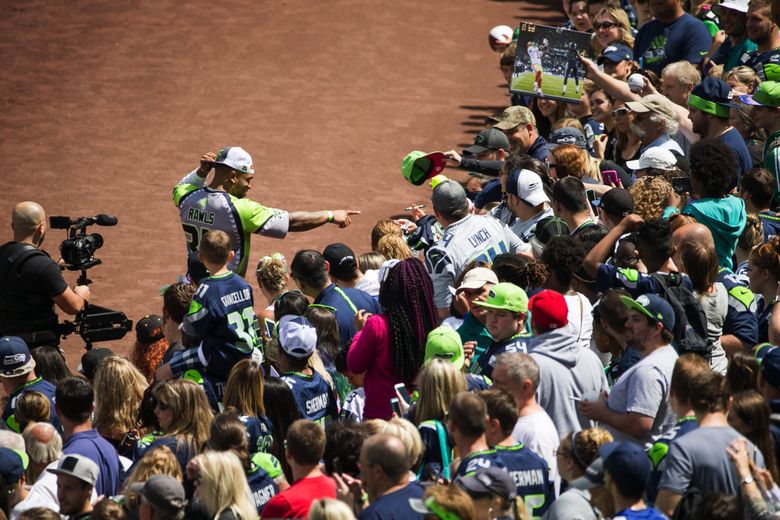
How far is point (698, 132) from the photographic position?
30.6ft

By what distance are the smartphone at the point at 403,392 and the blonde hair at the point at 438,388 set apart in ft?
1.75

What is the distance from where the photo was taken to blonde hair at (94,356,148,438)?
6785mm

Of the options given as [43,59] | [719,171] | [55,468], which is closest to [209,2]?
[43,59]

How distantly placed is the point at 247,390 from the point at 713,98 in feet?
15.4

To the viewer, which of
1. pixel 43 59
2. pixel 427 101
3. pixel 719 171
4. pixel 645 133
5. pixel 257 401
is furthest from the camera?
pixel 43 59

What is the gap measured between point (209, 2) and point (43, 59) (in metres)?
4.44

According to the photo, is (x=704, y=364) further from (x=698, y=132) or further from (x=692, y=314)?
(x=698, y=132)

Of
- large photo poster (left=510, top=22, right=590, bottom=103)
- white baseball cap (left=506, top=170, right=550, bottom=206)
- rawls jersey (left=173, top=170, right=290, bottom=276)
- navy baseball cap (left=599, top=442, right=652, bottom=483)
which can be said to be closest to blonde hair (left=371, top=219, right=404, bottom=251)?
rawls jersey (left=173, top=170, right=290, bottom=276)

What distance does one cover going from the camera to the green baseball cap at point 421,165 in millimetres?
9094

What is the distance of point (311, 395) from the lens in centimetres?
684

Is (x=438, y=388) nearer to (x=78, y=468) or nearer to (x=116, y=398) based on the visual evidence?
(x=78, y=468)

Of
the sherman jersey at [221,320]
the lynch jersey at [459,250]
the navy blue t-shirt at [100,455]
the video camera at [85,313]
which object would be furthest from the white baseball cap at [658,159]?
the navy blue t-shirt at [100,455]

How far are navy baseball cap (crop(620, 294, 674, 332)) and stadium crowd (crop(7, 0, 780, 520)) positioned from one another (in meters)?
0.03

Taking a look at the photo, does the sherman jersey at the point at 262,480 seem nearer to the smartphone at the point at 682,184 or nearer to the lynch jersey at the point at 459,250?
the lynch jersey at the point at 459,250
